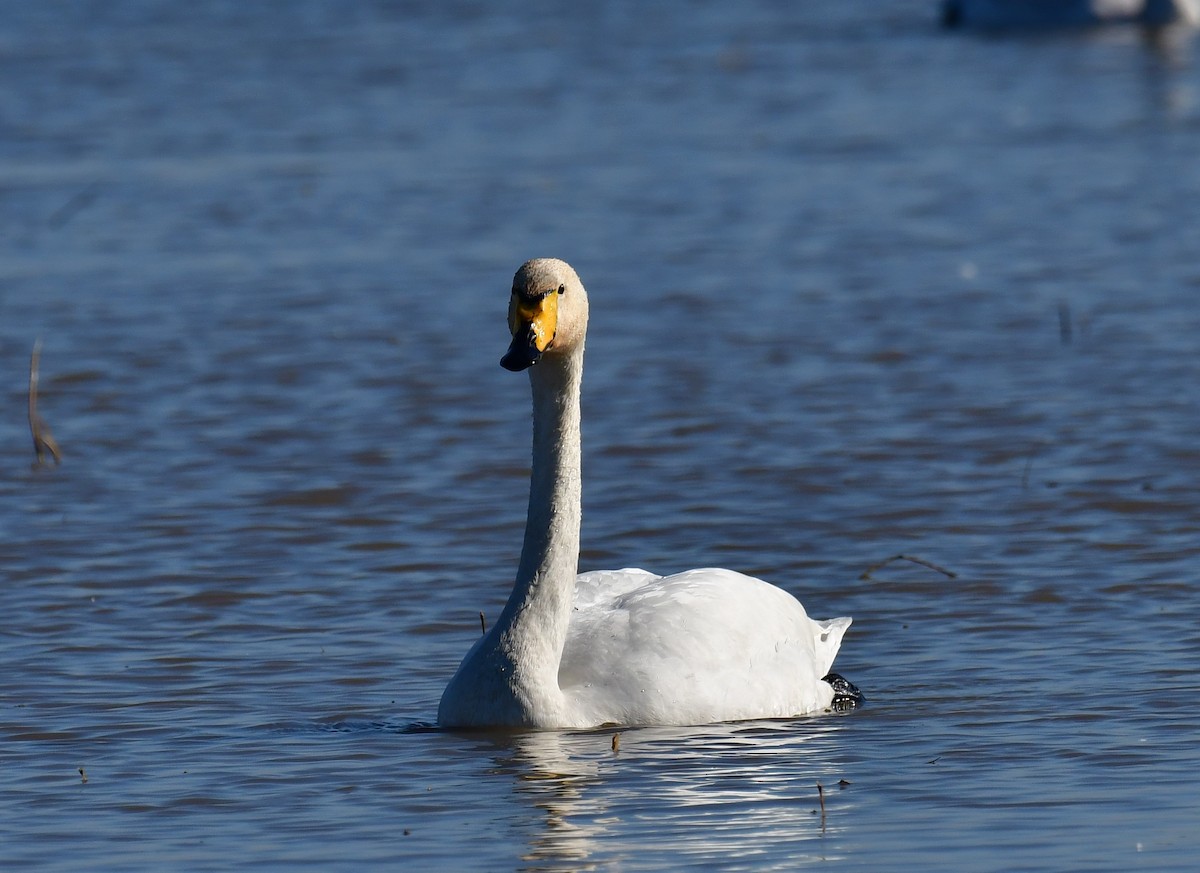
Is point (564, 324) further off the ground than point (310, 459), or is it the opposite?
point (564, 324)

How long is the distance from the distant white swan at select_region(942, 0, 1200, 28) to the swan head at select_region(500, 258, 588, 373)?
2288cm

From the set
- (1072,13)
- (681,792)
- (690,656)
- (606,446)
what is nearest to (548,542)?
(690,656)

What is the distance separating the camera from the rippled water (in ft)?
22.4

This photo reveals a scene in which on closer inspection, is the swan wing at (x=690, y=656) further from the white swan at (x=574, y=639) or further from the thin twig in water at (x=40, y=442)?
the thin twig in water at (x=40, y=442)

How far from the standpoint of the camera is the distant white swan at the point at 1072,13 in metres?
29.5

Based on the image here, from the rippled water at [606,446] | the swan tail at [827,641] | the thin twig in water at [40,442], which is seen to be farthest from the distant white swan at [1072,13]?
the swan tail at [827,641]

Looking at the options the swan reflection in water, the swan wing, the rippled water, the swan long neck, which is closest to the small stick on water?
the rippled water

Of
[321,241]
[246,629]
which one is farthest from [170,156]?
[246,629]

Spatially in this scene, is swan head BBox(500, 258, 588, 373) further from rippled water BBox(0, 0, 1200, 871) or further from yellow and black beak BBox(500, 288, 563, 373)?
rippled water BBox(0, 0, 1200, 871)

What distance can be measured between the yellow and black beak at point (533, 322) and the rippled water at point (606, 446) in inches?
47.8

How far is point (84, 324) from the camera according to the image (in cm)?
1486

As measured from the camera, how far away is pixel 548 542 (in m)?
7.61

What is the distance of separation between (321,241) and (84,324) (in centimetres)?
283

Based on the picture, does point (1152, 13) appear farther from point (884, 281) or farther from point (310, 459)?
point (310, 459)
